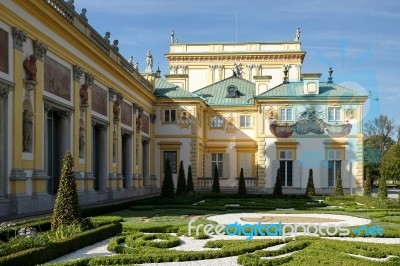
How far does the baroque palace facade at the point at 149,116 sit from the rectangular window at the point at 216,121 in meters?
0.08

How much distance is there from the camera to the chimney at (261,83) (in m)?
41.4

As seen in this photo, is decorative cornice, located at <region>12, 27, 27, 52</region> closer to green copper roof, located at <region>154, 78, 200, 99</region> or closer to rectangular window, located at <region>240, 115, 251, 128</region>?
green copper roof, located at <region>154, 78, 200, 99</region>

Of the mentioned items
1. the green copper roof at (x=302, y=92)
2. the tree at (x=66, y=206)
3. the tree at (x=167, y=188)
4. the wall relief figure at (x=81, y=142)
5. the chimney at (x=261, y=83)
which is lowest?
the tree at (x=167, y=188)

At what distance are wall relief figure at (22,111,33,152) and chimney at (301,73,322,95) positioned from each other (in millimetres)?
24663

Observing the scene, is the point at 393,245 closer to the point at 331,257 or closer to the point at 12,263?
the point at 331,257

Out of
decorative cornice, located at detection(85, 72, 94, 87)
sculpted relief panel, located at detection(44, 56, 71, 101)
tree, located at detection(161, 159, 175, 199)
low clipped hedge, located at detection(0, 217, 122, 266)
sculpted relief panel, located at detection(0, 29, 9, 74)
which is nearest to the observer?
low clipped hedge, located at detection(0, 217, 122, 266)

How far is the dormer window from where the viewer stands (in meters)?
42.7

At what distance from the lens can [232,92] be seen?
4275cm

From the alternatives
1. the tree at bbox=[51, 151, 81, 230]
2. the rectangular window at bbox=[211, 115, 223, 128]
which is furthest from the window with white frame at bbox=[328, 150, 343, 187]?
the tree at bbox=[51, 151, 81, 230]

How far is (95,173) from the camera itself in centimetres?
2806

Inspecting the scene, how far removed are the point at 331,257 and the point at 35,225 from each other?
22.6ft

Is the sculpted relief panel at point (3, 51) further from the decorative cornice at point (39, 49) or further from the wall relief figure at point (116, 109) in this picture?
the wall relief figure at point (116, 109)

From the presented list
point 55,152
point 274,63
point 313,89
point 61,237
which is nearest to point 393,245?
point 61,237

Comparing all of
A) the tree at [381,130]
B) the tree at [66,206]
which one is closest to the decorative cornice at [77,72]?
the tree at [66,206]
